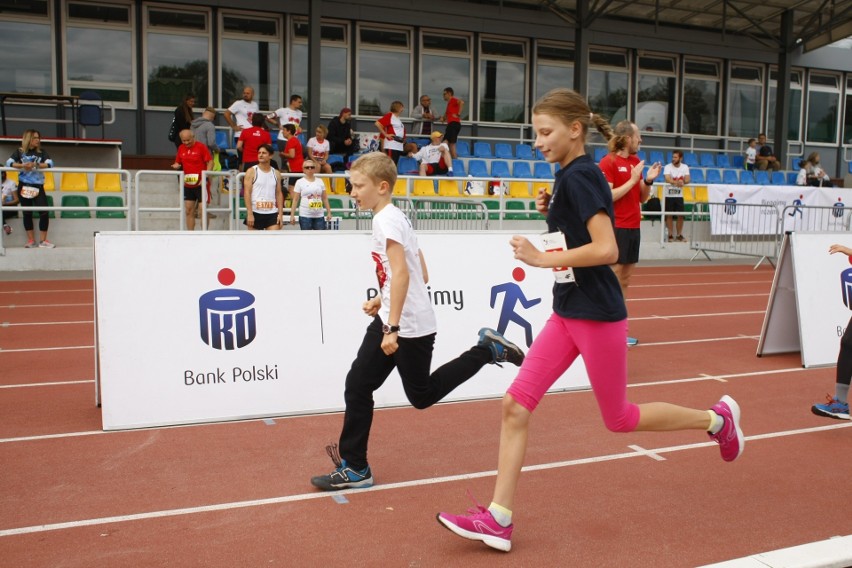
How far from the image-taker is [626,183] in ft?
25.8

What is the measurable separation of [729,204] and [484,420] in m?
15.3

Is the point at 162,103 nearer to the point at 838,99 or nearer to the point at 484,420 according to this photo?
the point at 484,420

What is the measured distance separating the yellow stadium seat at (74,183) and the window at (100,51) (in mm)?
5758

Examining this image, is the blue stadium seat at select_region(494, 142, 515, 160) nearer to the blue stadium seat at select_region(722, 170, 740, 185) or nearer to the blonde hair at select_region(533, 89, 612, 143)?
the blue stadium seat at select_region(722, 170, 740, 185)

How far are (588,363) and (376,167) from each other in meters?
1.60

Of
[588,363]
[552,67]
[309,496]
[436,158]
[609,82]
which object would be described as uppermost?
[552,67]

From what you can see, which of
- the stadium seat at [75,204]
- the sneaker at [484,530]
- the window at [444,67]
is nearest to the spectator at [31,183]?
the stadium seat at [75,204]

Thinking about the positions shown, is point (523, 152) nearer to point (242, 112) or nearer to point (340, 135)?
point (340, 135)

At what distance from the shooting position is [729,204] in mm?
20031

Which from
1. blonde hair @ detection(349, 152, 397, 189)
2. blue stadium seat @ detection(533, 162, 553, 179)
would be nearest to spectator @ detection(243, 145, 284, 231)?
blonde hair @ detection(349, 152, 397, 189)

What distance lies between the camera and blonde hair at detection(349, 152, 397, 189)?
4.73 m

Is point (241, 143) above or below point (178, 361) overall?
above

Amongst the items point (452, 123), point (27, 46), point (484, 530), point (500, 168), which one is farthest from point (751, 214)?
point (27, 46)

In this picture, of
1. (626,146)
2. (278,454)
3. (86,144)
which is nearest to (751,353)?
(626,146)
